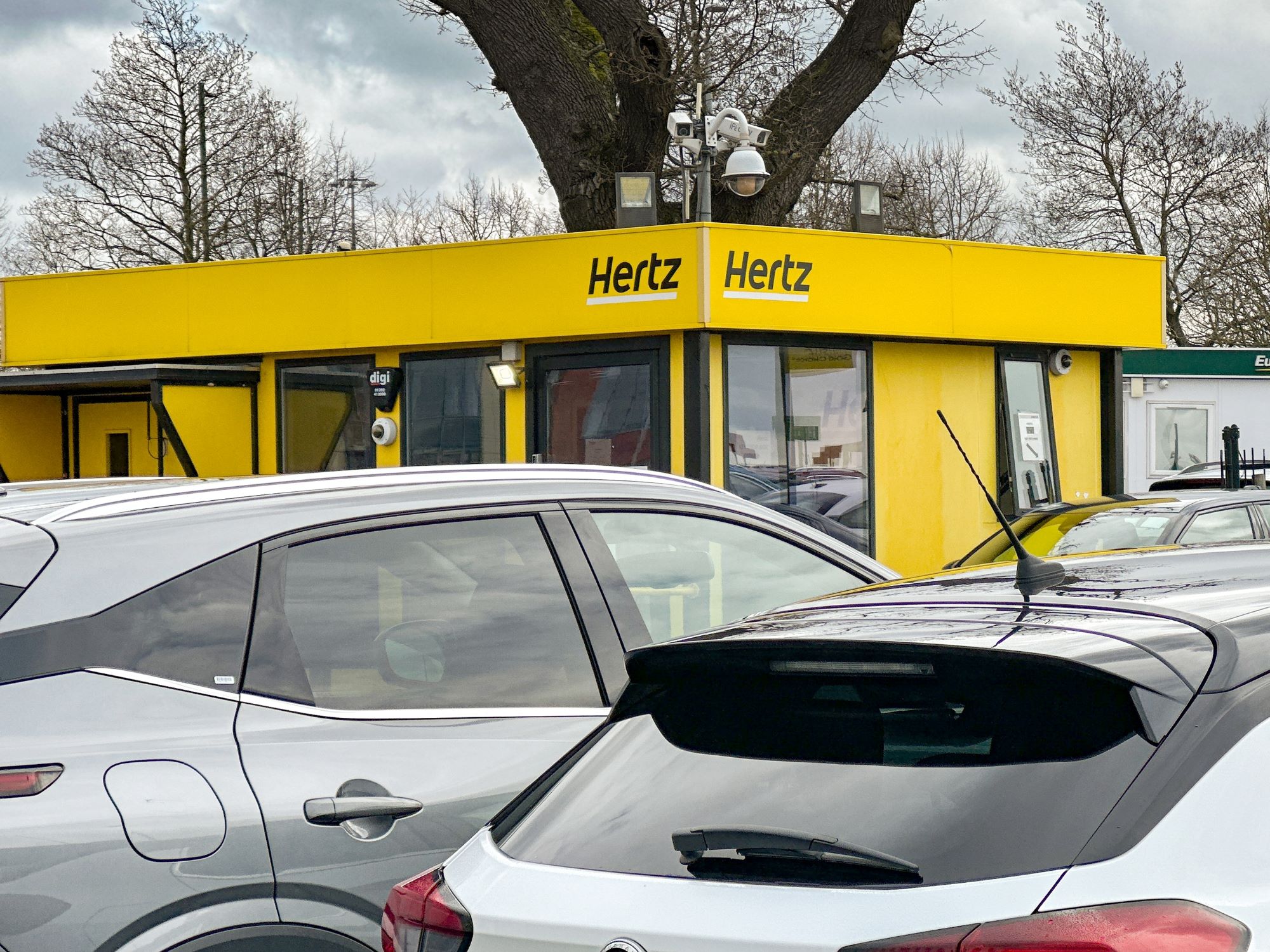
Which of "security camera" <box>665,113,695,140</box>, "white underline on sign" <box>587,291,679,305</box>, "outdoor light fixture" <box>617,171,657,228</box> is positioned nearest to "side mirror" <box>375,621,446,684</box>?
"white underline on sign" <box>587,291,679,305</box>

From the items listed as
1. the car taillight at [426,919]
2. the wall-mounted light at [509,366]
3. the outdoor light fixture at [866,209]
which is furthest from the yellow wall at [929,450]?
the car taillight at [426,919]

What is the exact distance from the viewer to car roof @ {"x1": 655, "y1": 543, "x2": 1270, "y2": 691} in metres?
1.91

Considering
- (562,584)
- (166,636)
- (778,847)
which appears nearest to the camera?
(778,847)

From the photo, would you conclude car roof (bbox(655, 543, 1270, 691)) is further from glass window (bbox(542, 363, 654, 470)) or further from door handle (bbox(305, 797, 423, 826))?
glass window (bbox(542, 363, 654, 470))

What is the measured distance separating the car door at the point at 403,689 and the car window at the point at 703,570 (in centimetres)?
21

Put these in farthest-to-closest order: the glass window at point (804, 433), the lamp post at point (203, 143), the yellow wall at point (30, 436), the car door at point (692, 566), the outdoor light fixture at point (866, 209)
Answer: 1. the lamp post at point (203, 143)
2. the yellow wall at point (30, 436)
3. the outdoor light fixture at point (866, 209)
4. the glass window at point (804, 433)
5. the car door at point (692, 566)

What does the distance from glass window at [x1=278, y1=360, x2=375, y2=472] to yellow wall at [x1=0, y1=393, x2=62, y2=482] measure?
10.4 feet

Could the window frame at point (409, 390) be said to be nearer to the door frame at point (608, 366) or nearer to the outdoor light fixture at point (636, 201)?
the door frame at point (608, 366)

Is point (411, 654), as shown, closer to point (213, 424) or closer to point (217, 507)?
point (217, 507)

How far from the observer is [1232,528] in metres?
9.51

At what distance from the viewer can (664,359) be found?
1192 centimetres

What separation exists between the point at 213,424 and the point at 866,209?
6.68 metres

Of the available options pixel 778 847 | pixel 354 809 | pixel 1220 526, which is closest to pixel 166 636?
pixel 354 809

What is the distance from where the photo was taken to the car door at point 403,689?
2842mm
